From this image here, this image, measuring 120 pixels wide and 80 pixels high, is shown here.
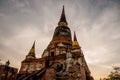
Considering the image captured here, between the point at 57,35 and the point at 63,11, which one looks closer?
the point at 57,35

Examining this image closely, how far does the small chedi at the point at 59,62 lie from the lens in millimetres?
23078

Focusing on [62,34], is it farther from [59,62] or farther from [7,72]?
[7,72]

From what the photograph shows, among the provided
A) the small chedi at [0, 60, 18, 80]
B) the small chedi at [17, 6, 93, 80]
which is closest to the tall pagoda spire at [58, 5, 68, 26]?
the small chedi at [17, 6, 93, 80]

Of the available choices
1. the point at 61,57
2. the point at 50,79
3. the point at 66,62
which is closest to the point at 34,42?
the point at 61,57

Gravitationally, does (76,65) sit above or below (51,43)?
below

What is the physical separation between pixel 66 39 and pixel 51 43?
3400mm

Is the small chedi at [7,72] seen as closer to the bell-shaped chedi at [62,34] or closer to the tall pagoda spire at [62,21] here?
the bell-shaped chedi at [62,34]

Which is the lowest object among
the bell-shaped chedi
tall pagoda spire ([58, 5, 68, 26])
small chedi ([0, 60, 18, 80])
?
small chedi ([0, 60, 18, 80])

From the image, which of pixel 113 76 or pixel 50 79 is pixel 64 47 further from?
pixel 113 76

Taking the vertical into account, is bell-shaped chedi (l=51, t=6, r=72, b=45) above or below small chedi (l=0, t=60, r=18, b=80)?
above

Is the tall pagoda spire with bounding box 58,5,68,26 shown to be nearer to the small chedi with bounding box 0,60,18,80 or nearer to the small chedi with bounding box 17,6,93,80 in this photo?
the small chedi with bounding box 17,6,93,80

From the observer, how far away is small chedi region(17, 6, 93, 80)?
2308cm

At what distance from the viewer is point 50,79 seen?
71.4 feet

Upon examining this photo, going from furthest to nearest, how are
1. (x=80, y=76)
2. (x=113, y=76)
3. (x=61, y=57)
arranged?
(x=61, y=57)
(x=80, y=76)
(x=113, y=76)
